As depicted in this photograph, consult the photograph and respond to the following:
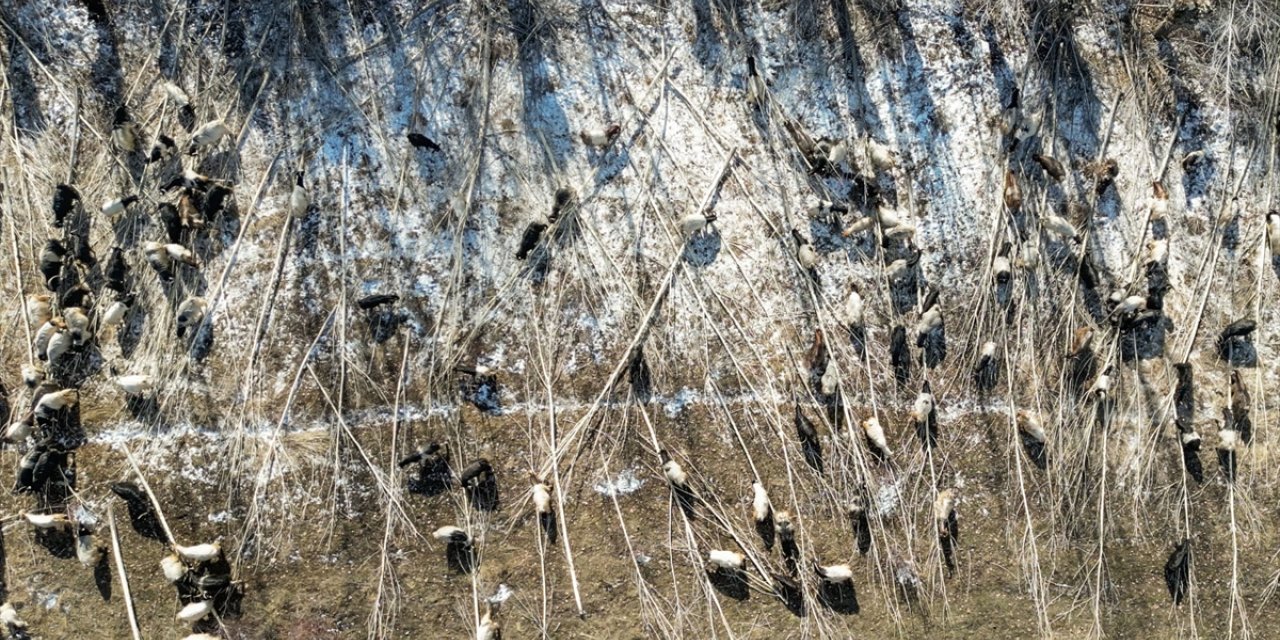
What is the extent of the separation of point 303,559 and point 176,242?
79.9 inches

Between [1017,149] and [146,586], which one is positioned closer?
[146,586]

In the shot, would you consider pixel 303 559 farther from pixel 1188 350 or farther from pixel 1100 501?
pixel 1188 350

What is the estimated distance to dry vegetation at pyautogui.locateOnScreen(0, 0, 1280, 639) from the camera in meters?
5.06

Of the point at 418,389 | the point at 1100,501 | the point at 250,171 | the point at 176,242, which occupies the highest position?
the point at 250,171

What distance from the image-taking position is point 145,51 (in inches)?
208

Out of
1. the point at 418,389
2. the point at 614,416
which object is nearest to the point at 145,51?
the point at 418,389

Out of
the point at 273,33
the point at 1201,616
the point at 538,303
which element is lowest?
the point at 1201,616

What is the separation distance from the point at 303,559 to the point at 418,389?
119 cm

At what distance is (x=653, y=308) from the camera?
518cm

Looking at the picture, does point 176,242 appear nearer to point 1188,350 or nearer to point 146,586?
point 146,586

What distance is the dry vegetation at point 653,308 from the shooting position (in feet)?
16.6

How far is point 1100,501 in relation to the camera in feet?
16.9

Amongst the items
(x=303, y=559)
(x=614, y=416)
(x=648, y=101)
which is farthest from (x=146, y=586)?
(x=648, y=101)

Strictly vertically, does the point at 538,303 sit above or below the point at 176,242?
below
